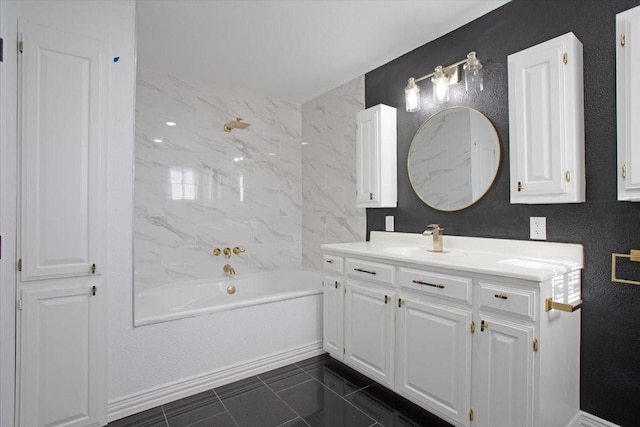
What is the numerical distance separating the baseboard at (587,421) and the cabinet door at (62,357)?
8.06 ft

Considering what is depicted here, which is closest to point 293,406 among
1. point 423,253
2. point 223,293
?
point 423,253

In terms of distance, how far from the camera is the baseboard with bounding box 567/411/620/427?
1.65m

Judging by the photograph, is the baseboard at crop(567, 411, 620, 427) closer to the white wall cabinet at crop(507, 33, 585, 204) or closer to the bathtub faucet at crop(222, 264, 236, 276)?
the white wall cabinet at crop(507, 33, 585, 204)

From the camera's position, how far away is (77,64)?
171 cm

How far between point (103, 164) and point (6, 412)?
4.11ft

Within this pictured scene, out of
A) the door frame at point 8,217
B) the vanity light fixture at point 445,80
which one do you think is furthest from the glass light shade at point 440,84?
the door frame at point 8,217

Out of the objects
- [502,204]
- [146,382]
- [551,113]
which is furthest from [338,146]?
[146,382]

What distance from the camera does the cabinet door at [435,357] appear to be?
1.64 meters

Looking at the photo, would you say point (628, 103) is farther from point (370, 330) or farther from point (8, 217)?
point (8, 217)

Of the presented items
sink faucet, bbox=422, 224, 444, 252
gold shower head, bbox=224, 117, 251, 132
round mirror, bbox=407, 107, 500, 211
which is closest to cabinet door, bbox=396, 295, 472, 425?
sink faucet, bbox=422, 224, 444, 252

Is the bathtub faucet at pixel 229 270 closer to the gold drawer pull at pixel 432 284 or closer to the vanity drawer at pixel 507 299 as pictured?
the gold drawer pull at pixel 432 284

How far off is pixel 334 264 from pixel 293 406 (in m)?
0.96

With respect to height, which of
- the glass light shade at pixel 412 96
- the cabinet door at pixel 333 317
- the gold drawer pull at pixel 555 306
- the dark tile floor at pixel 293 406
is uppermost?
the glass light shade at pixel 412 96

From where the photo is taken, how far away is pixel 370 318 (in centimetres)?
217
